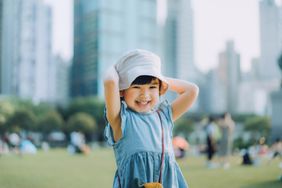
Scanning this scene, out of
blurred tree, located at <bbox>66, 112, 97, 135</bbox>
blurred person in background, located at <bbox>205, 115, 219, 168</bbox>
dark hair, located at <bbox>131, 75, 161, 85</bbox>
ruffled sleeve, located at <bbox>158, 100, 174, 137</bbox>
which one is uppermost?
dark hair, located at <bbox>131, 75, 161, 85</bbox>

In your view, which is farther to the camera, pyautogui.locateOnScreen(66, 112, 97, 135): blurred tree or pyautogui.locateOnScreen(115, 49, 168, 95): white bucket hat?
pyautogui.locateOnScreen(66, 112, 97, 135): blurred tree

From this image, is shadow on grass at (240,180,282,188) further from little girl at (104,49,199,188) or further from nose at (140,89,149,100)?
nose at (140,89,149,100)

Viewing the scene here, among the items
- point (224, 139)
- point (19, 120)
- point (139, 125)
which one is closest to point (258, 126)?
point (19, 120)

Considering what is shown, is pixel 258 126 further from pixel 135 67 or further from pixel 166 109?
pixel 135 67

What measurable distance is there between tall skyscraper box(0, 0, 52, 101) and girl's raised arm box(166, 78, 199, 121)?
6244 cm

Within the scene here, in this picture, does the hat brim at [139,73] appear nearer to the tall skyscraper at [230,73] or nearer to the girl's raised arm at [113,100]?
the girl's raised arm at [113,100]

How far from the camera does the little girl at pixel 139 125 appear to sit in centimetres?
221

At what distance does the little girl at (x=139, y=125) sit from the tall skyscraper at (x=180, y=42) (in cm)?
8417

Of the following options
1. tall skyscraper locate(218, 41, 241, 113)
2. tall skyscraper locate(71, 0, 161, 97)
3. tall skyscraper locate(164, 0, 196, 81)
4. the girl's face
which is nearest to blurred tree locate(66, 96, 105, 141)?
tall skyscraper locate(71, 0, 161, 97)

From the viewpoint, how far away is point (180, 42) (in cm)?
A: 9106

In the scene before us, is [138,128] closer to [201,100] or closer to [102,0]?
[102,0]

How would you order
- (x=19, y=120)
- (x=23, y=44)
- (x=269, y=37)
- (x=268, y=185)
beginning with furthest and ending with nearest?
(x=23, y=44) < (x=269, y=37) < (x=19, y=120) < (x=268, y=185)

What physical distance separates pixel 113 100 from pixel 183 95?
48cm

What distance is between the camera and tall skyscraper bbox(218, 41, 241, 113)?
312ft
